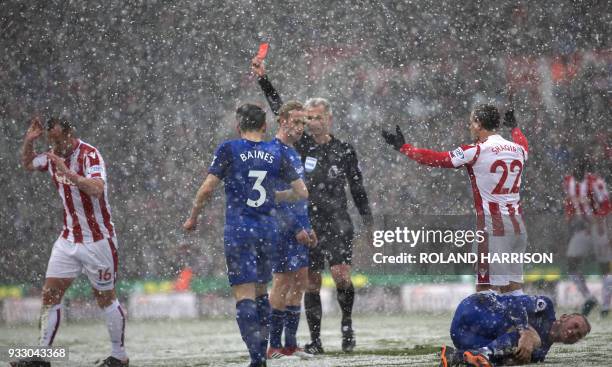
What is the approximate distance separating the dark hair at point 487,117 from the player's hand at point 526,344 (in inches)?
71.2

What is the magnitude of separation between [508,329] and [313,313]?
Answer: 2559 mm

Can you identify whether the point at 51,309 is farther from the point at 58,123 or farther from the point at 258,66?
the point at 258,66

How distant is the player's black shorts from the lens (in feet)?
26.3

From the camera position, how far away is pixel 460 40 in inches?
722

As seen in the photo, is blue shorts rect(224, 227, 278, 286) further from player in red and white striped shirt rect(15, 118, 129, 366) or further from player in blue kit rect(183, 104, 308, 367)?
player in red and white striped shirt rect(15, 118, 129, 366)

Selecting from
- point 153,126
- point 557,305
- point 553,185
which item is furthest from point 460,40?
point 557,305

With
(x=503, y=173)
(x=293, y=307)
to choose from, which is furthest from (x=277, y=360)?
(x=503, y=173)

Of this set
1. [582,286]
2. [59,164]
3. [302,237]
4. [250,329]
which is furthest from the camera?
[582,286]

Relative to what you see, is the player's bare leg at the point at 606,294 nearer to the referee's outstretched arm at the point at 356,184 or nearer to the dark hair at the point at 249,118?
the referee's outstretched arm at the point at 356,184

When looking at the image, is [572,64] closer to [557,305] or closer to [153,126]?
[557,305]

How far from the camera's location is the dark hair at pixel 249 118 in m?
6.18

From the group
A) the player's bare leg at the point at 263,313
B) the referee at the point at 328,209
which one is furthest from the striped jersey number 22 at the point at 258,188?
the referee at the point at 328,209

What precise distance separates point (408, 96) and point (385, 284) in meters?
4.28

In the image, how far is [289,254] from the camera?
725 cm
